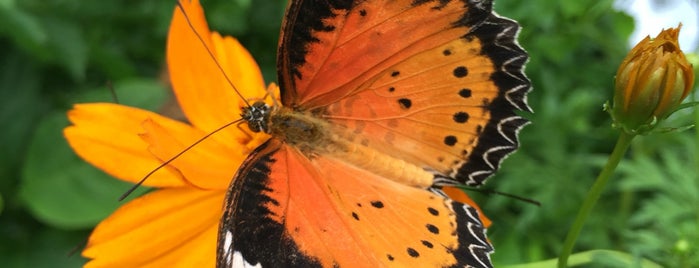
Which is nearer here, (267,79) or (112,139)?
(112,139)

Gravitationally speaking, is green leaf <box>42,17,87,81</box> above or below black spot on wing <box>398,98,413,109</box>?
above

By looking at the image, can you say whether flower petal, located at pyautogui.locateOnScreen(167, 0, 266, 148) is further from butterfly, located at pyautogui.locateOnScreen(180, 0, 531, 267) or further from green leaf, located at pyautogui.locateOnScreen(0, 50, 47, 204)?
green leaf, located at pyautogui.locateOnScreen(0, 50, 47, 204)

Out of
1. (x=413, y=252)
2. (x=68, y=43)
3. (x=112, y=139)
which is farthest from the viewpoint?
(x=68, y=43)

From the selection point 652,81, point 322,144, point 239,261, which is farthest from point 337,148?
point 652,81

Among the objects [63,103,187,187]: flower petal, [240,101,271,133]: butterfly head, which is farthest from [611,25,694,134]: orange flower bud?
[63,103,187,187]: flower petal

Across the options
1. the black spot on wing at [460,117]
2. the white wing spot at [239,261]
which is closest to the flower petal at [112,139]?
the white wing spot at [239,261]

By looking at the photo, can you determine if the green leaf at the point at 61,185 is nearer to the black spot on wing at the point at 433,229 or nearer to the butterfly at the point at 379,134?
the butterfly at the point at 379,134

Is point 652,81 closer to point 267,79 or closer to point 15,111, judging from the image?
point 267,79
